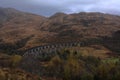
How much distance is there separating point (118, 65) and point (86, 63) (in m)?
16.9

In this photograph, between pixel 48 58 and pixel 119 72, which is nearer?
pixel 119 72

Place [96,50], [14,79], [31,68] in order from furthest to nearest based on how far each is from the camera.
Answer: [96,50], [31,68], [14,79]

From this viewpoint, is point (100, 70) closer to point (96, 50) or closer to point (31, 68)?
point (31, 68)

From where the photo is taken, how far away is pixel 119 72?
103938 mm

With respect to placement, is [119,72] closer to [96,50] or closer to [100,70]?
[100,70]

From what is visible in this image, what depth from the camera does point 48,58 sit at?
153m

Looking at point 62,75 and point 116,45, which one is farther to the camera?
point 116,45

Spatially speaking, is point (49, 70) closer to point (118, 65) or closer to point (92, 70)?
point (92, 70)

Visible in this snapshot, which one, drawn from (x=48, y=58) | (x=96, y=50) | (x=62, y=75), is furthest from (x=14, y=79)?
(x=96, y=50)

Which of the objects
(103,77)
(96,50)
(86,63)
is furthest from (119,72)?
(96,50)

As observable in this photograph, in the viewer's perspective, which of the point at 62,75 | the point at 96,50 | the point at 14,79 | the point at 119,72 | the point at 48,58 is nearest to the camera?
the point at 14,79

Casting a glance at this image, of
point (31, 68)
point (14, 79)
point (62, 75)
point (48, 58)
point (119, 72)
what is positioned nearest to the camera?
point (14, 79)

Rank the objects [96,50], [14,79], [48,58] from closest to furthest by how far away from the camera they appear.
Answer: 1. [14,79]
2. [48,58]
3. [96,50]

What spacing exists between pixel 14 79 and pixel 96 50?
95.1 m
